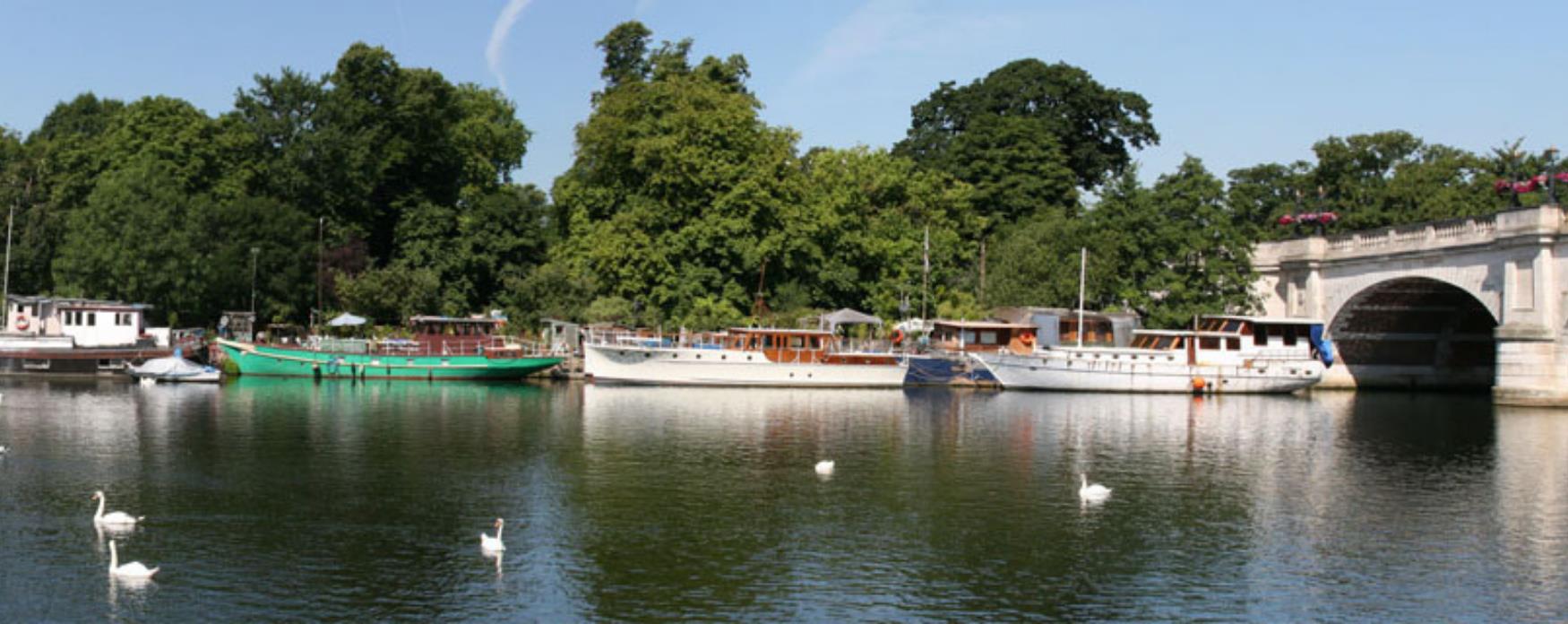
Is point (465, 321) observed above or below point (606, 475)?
above

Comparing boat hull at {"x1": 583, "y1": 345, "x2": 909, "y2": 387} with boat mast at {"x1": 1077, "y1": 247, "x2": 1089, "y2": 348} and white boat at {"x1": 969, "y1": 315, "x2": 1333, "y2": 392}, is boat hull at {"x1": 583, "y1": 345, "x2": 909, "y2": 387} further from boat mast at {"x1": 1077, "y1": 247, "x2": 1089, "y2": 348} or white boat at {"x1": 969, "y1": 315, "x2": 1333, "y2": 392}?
boat mast at {"x1": 1077, "y1": 247, "x2": 1089, "y2": 348}

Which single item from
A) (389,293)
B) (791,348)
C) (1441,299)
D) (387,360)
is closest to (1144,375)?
(1441,299)

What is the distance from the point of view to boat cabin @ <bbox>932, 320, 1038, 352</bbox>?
221 ft

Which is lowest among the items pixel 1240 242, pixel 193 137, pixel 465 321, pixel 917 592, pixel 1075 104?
pixel 917 592

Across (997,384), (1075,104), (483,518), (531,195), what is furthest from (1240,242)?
(483,518)

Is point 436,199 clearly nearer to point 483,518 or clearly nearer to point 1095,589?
point 483,518

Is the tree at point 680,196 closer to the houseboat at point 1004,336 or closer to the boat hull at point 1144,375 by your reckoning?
the houseboat at point 1004,336

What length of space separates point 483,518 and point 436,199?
61.5 meters

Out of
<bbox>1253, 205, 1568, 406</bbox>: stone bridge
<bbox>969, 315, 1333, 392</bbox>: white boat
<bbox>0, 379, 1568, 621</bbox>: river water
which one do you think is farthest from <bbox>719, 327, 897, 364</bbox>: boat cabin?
Answer: <bbox>1253, 205, 1568, 406</bbox>: stone bridge

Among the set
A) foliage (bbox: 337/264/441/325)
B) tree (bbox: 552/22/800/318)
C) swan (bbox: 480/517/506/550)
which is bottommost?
swan (bbox: 480/517/506/550)

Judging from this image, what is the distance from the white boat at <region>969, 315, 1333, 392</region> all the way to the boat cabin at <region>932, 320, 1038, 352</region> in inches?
50.5

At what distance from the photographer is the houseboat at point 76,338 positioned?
63000 millimetres

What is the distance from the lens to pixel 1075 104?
101062mm

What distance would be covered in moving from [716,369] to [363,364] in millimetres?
17260
